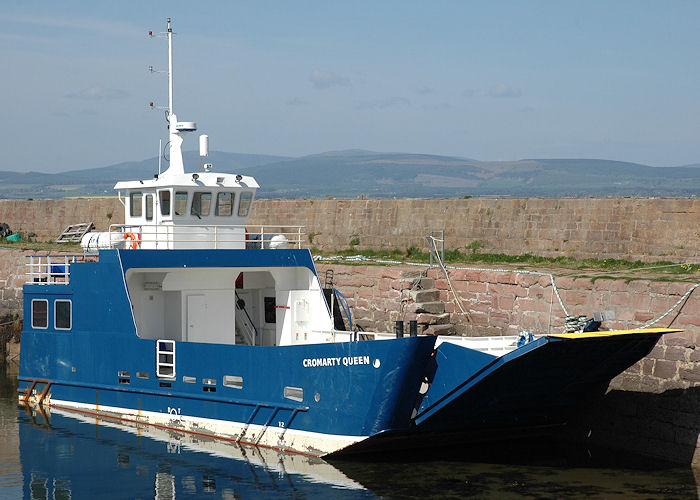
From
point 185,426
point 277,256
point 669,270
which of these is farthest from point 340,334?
point 669,270

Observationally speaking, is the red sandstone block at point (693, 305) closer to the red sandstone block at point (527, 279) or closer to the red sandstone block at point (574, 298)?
the red sandstone block at point (574, 298)

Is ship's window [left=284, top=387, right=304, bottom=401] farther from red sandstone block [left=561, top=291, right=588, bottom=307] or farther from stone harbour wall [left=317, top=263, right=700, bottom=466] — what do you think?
red sandstone block [left=561, top=291, right=588, bottom=307]

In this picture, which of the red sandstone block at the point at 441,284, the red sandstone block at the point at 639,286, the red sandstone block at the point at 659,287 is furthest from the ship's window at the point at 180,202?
the red sandstone block at the point at 659,287

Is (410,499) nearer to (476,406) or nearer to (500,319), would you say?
(476,406)

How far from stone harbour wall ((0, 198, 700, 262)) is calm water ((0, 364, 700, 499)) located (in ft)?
20.4

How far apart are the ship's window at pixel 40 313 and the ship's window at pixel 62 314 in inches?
10.7

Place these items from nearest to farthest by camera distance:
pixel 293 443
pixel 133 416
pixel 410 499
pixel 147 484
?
pixel 410 499 < pixel 147 484 < pixel 293 443 < pixel 133 416

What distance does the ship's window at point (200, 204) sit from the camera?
1684 cm

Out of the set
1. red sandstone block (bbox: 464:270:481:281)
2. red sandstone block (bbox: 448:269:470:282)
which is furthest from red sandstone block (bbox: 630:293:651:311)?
red sandstone block (bbox: 448:269:470:282)

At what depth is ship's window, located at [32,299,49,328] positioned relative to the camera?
17438 millimetres

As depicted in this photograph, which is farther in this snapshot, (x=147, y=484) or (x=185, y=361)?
(x=185, y=361)

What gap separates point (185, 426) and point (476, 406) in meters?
4.69

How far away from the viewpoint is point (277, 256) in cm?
1662

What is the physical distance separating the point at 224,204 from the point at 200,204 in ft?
1.46
